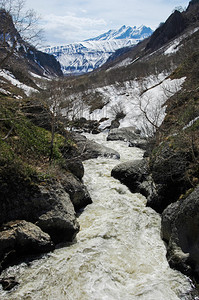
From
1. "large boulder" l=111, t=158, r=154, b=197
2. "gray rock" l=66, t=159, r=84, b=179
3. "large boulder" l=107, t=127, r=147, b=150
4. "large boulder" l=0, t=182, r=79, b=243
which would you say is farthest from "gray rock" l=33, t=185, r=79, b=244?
"large boulder" l=107, t=127, r=147, b=150

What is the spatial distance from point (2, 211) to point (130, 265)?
4.47m

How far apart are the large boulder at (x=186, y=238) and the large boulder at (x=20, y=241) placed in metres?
3.99

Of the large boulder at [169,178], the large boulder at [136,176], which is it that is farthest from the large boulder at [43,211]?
the large boulder at [136,176]

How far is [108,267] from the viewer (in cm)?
633

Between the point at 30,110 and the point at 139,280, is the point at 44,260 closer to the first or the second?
the point at 139,280

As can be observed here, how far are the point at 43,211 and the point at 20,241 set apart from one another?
1316mm

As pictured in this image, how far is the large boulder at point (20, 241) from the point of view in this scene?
20.2 feet

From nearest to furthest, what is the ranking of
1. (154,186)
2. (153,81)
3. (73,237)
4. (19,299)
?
(19,299) < (73,237) < (154,186) < (153,81)

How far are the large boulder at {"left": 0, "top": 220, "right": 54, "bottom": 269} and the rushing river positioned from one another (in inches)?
13.8

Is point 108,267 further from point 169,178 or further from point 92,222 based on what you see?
point 169,178

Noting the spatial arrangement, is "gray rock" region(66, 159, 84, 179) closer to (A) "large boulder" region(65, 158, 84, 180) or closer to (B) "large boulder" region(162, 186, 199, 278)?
(A) "large boulder" region(65, 158, 84, 180)

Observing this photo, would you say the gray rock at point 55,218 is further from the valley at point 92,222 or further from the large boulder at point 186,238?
the large boulder at point 186,238

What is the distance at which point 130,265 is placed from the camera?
6.48 m

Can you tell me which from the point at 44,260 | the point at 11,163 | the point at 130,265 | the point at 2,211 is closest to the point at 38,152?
the point at 11,163
